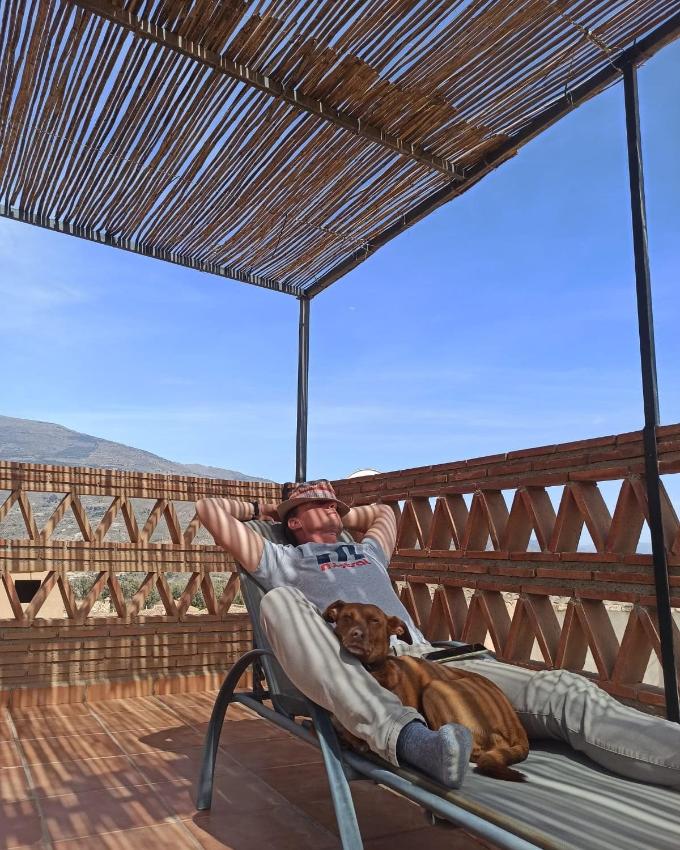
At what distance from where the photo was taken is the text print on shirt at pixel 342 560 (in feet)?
8.05

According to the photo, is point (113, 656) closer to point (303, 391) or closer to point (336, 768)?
point (303, 391)

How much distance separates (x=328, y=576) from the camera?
239 cm

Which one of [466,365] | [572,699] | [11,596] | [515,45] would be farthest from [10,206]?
[466,365]

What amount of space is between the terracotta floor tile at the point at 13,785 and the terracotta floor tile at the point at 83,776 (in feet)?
0.12

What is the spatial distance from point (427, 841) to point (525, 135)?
2.79m

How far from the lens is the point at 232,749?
3.04 meters

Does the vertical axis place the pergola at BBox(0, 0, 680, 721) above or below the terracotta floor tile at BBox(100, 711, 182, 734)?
above

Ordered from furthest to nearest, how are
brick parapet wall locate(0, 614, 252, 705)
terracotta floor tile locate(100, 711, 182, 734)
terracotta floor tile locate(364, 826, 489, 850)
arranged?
1. brick parapet wall locate(0, 614, 252, 705)
2. terracotta floor tile locate(100, 711, 182, 734)
3. terracotta floor tile locate(364, 826, 489, 850)

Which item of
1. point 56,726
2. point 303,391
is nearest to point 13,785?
point 56,726

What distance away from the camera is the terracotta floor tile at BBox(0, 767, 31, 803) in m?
2.35

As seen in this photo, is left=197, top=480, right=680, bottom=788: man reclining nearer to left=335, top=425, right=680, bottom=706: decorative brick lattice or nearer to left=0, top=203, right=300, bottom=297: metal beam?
left=335, top=425, right=680, bottom=706: decorative brick lattice

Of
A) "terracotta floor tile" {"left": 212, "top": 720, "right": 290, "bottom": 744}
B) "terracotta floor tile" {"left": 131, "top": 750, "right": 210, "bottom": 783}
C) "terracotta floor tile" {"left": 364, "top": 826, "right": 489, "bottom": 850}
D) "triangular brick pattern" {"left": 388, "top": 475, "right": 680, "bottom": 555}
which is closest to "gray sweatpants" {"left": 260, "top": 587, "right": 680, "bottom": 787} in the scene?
"terracotta floor tile" {"left": 364, "top": 826, "right": 489, "bottom": 850}

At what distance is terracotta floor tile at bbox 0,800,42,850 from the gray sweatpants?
92cm

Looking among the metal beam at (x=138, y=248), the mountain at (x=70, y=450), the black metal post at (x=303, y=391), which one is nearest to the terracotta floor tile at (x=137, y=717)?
the black metal post at (x=303, y=391)
